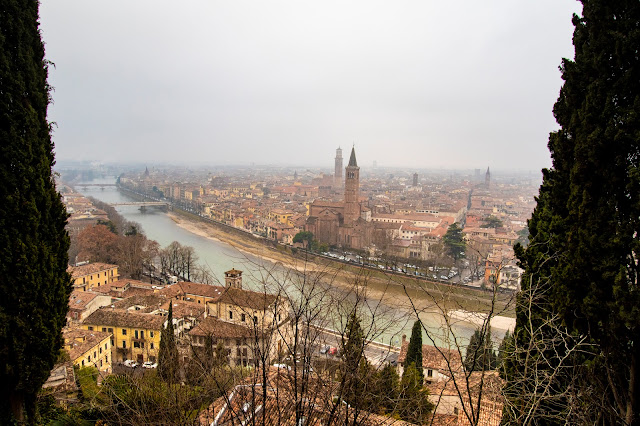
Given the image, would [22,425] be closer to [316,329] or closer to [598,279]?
[316,329]

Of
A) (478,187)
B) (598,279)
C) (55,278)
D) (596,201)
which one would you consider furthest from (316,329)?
(478,187)

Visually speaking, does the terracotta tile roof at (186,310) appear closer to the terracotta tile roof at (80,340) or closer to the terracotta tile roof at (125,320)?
the terracotta tile roof at (125,320)

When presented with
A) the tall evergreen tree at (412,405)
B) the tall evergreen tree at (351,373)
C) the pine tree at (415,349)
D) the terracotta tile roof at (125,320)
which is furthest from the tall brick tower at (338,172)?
the tall evergreen tree at (351,373)

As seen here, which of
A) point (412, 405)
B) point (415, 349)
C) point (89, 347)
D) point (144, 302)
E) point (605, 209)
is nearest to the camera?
point (605, 209)

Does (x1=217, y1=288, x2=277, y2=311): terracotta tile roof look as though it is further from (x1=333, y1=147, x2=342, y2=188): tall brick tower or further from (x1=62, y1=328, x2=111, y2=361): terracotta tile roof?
(x1=333, y1=147, x2=342, y2=188): tall brick tower

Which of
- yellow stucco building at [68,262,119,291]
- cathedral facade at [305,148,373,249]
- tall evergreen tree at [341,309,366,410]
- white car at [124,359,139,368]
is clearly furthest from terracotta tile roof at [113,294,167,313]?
cathedral facade at [305,148,373,249]

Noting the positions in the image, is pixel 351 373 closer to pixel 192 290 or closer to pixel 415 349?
pixel 415 349

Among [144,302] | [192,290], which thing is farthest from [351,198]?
[144,302]
